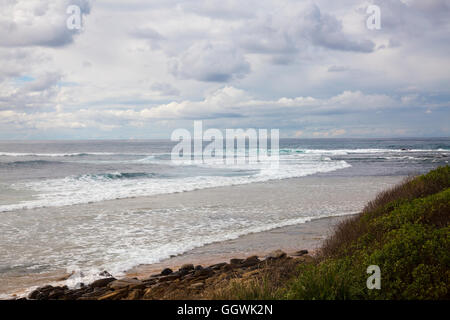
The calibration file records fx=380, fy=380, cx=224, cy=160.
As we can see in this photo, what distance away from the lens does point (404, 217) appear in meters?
7.48

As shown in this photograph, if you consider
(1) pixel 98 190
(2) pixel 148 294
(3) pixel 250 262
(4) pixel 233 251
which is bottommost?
(4) pixel 233 251

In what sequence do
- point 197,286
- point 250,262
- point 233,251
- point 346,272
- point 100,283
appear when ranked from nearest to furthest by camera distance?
point 346,272
point 197,286
point 100,283
point 250,262
point 233,251

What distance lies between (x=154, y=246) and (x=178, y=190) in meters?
11.6

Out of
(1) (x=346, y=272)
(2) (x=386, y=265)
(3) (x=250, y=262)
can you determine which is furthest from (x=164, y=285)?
(2) (x=386, y=265)

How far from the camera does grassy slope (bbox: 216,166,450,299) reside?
4.55m

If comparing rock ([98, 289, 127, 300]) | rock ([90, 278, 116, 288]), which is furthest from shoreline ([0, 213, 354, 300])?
rock ([98, 289, 127, 300])

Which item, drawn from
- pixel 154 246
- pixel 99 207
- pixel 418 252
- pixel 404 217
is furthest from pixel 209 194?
pixel 418 252

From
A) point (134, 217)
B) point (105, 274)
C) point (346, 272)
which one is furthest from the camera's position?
point (134, 217)

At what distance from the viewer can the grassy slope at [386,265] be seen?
14.9 feet

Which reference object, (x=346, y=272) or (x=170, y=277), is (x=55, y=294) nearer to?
(x=170, y=277)

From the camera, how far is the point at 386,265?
518 centimetres

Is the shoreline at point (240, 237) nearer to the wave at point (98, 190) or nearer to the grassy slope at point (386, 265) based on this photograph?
the wave at point (98, 190)

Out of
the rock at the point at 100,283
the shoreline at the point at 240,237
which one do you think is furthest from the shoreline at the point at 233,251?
the rock at the point at 100,283
